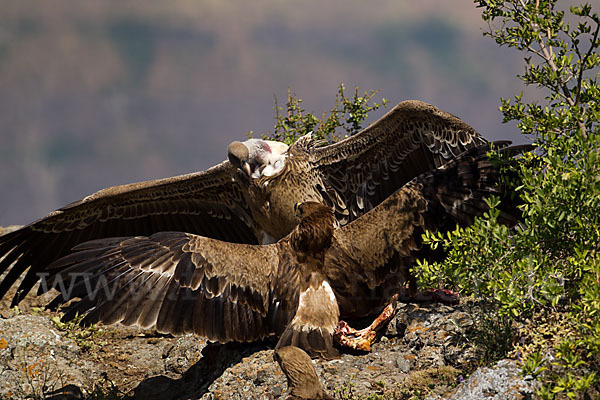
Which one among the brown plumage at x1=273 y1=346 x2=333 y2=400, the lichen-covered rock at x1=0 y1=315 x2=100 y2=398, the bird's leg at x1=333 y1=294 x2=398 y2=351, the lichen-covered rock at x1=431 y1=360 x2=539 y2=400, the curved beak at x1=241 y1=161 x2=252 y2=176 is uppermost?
the curved beak at x1=241 y1=161 x2=252 y2=176

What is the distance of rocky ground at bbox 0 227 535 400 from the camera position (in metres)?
5.39

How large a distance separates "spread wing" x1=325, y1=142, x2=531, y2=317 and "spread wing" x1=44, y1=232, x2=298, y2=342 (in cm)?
65

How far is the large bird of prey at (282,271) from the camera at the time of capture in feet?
19.0

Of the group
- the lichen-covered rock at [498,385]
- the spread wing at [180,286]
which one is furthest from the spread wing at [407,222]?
the lichen-covered rock at [498,385]

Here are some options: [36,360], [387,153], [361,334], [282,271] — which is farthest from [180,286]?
[387,153]

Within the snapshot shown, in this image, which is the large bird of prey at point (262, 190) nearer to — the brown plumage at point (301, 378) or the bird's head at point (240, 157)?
the bird's head at point (240, 157)

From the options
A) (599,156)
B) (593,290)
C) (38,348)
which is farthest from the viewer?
(38,348)

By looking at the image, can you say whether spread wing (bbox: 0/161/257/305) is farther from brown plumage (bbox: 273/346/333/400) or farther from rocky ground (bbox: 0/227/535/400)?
brown plumage (bbox: 273/346/333/400)

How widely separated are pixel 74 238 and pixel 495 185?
19.0ft

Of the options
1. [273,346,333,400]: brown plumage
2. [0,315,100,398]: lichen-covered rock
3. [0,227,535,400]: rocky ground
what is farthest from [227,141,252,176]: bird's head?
[0,315,100,398]: lichen-covered rock

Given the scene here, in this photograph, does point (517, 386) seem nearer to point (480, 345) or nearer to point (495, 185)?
point (480, 345)

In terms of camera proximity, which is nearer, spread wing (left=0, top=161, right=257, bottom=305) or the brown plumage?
the brown plumage

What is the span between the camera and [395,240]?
630 centimetres

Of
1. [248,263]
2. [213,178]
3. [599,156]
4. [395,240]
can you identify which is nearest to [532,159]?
[599,156]
